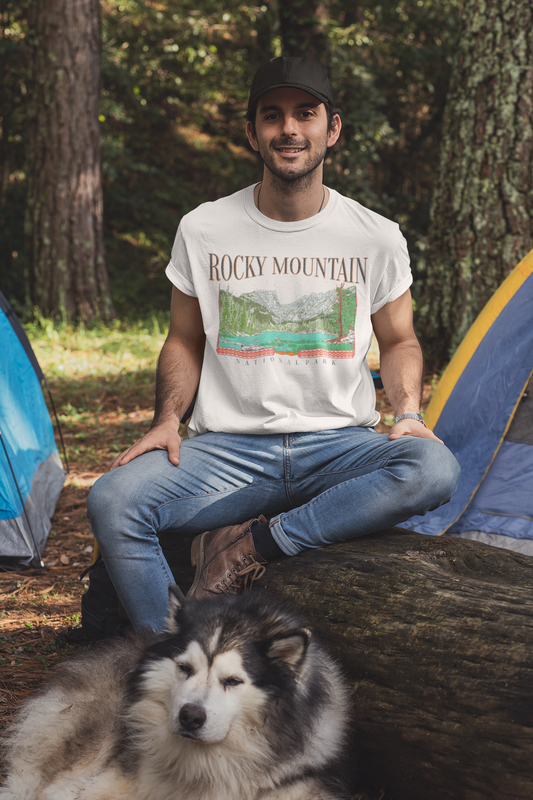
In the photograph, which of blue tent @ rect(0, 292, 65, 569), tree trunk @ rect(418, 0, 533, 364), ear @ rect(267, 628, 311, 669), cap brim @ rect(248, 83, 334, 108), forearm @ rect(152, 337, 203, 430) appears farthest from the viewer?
tree trunk @ rect(418, 0, 533, 364)

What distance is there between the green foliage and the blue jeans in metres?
8.68

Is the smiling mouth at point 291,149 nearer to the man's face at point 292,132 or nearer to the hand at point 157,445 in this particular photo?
the man's face at point 292,132

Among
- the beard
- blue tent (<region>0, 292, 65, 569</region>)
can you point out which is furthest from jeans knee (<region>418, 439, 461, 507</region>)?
blue tent (<region>0, 292, 65, 569</region>)

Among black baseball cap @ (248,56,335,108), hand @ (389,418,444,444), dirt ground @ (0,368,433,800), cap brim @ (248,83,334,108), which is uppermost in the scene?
black baseball cap @ (248,56,335,108)

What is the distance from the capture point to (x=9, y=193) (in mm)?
12328

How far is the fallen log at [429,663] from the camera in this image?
5.42ft

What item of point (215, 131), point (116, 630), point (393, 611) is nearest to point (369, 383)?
point (393, 611)

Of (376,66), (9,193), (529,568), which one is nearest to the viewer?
(529,568)

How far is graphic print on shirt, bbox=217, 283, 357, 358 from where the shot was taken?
2.75 m

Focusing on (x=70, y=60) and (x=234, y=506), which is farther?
(x=70, y=60)

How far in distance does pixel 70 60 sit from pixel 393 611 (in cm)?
855

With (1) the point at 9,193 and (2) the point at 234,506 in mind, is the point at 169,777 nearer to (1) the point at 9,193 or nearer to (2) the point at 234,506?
(2) the point at 234,506

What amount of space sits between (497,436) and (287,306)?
4.42 ft

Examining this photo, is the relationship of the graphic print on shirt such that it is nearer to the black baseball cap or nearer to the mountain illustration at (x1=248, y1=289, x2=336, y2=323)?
the mountain illustration at (x1=248, y1=289, x2=336, y2=323)
